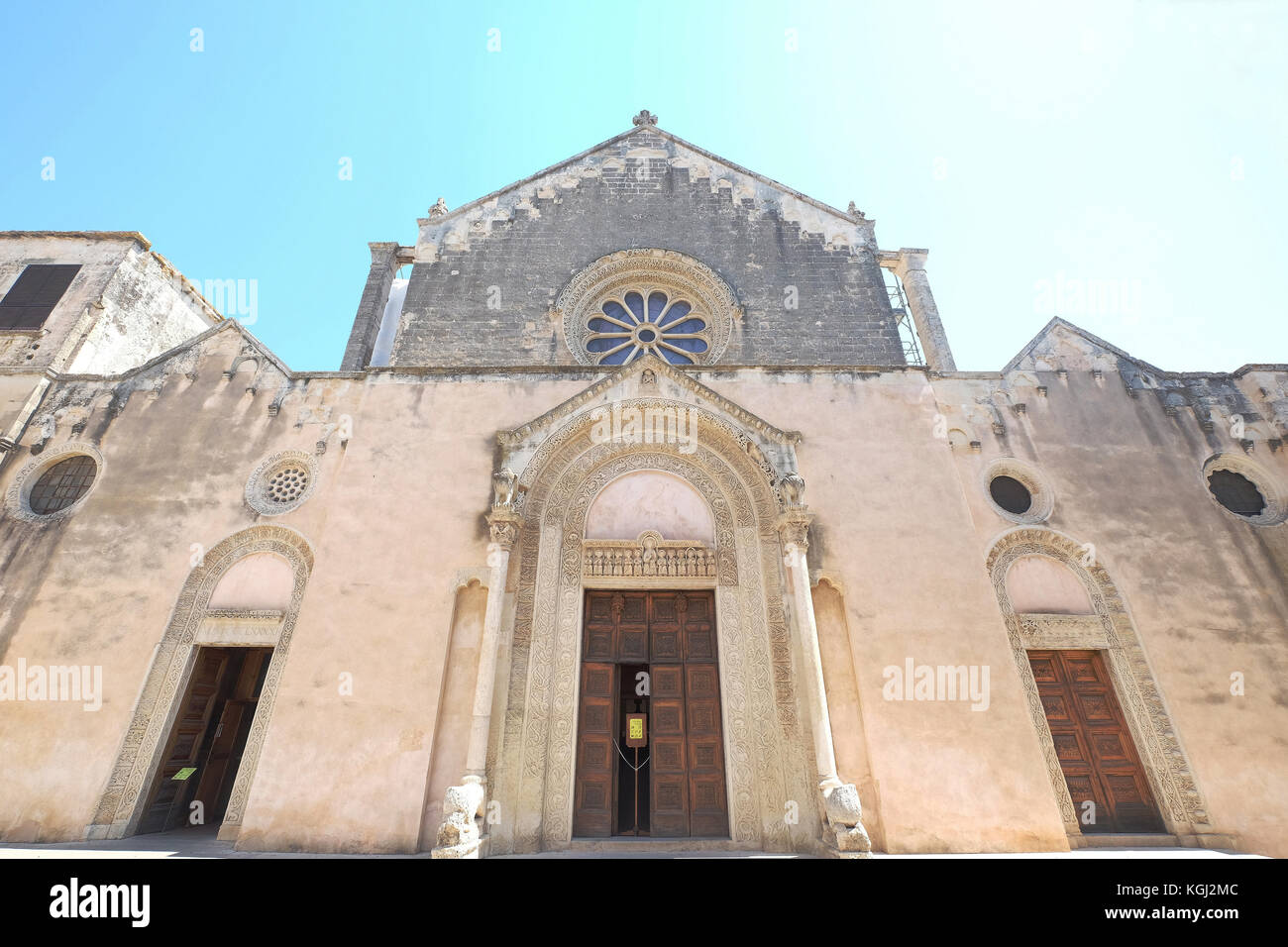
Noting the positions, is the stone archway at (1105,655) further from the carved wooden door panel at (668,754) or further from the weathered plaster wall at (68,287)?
the weathered plaster wall at (68,287)

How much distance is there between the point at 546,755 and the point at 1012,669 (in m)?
6.57

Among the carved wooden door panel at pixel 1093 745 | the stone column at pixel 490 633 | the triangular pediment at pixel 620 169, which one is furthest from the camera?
the triangular pediment at pixel 620 169

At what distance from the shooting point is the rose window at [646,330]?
44.5 ft

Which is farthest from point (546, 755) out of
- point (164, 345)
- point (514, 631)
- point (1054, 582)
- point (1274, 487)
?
point (164, 345)

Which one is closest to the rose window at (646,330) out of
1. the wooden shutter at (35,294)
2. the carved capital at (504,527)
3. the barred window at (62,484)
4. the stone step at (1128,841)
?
the carved capital at (504,527)

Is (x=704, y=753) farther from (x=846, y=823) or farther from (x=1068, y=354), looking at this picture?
(x=1068, y=354)

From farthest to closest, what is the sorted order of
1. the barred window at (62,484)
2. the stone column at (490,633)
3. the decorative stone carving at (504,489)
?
1. the barred window at (62,484)
2. the decorative stone carving at (504,489)
3. the stone column at (490,633)

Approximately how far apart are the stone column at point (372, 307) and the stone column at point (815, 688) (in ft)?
29.7

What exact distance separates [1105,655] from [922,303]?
7.93m

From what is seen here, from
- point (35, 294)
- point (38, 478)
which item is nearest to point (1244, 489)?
point (38, 478)

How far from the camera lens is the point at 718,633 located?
357 inches

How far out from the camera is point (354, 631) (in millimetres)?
8789

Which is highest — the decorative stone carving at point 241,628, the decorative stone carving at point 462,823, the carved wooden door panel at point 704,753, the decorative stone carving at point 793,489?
the decorative stone carving at point 793,489

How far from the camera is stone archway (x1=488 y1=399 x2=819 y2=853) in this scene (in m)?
7.90
